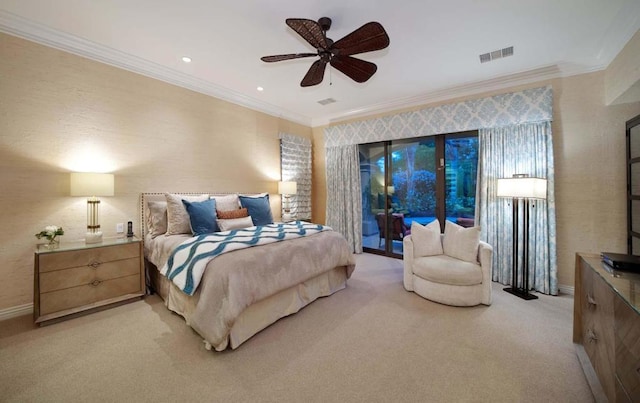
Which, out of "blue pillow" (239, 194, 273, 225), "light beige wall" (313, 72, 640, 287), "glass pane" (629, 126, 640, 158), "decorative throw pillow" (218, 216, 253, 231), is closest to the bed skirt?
"decorative throw pillow" (218, 216, 253, 231)

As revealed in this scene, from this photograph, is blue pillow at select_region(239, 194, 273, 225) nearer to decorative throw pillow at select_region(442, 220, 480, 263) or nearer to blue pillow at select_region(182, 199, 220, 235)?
blue pillow at select_region(182, 199, 220, 235)

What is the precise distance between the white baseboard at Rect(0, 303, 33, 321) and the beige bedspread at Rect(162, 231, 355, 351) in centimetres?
193

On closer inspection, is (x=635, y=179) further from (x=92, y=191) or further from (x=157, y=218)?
(x=92, y=191)

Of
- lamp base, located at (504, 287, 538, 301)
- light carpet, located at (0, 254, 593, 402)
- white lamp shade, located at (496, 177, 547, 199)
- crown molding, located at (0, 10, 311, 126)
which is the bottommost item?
light carpet, located at (0, 254, 593, 402)

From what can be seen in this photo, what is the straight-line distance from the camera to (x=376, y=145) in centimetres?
490

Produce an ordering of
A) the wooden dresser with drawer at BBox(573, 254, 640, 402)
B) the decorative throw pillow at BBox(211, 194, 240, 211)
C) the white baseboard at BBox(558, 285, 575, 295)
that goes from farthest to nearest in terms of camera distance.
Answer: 1. the decorative throw pillow at BBox(211, 194, 240, 211)
2. the white baseboard at BBox(558, 285, 575, 295)
3. the wooden dresser with drawer at BBox(573, 254, 640, 402)

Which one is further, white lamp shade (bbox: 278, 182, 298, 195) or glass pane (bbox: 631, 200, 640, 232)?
white lamp shade (bbox: 278, 182, 298, 195)

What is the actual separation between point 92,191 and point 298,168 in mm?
3308

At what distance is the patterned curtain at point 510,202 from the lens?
3098 mm

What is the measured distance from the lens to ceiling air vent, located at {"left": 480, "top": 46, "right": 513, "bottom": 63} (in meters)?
2.84

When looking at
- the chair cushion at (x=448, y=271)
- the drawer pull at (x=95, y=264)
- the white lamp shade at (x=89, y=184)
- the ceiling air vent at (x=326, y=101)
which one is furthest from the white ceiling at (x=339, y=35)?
the chair cushion at (x=448, y=271)

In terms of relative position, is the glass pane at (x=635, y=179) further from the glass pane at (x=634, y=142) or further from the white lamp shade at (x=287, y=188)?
the white lamp shade at (x=287, y=188)

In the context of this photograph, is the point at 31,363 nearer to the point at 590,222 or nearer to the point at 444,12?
the point at 444,12

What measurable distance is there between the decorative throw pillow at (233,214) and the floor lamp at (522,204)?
3356 mm
